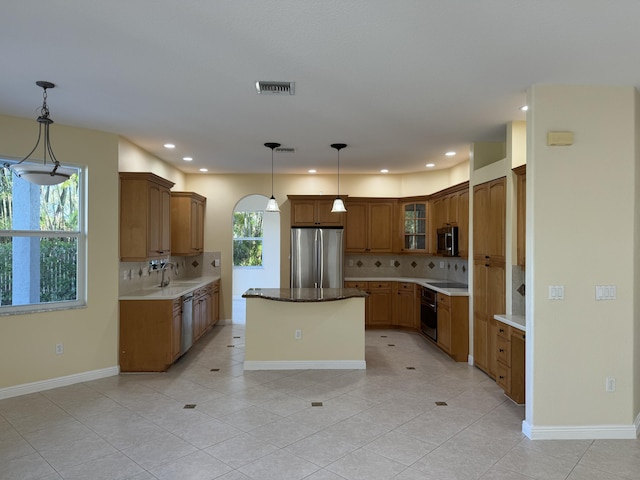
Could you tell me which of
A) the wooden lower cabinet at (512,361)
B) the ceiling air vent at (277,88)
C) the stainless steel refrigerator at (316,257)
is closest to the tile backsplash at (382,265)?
the stainless steel refrigerator at (316,257)

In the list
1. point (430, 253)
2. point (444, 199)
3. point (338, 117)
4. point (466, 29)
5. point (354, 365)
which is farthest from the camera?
point (430, 253)

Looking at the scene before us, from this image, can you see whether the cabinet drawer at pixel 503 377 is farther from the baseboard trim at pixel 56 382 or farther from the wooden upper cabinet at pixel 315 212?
the baseboard trim at pixel 56 382

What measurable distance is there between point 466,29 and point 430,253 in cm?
509

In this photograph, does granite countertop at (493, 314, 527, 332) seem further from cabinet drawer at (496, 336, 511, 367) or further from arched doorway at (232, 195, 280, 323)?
arched doorway at (232, 195, 280, 323)

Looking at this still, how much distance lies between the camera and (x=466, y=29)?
250 centimetres

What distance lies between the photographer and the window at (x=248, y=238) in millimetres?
10758

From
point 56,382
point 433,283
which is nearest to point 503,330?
point 433,283

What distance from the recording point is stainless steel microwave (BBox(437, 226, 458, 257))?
241 inches

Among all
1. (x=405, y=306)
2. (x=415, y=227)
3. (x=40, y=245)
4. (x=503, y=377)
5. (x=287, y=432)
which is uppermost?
(x=415, y=227)

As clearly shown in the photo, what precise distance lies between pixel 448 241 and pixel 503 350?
8.02ft

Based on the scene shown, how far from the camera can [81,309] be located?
4.60 m

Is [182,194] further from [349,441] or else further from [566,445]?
[566,445]

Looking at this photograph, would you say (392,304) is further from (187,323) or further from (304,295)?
(187,323)

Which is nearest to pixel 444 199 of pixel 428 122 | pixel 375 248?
pixel 375 248
